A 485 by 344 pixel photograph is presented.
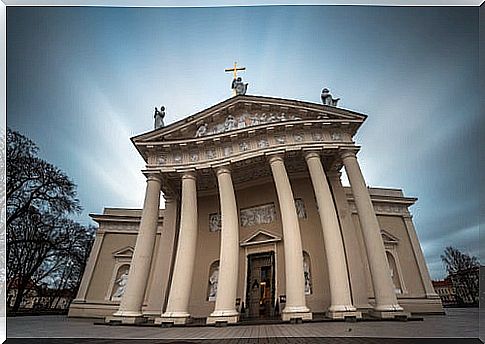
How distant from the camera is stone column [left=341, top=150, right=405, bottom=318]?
29.1 feet

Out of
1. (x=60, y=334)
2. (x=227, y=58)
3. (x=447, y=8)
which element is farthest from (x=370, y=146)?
(x=60, y=334)

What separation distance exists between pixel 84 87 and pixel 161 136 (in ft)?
8.16

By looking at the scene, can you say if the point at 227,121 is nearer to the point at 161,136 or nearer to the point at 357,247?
the point at 161,136

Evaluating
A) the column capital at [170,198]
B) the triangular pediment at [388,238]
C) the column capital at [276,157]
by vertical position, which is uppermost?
the column capital at [276,157]

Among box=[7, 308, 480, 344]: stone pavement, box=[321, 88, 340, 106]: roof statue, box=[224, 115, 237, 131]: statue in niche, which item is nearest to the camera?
box=[7, 308, 480, 344]: stone pavement

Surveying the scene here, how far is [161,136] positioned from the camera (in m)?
11.6

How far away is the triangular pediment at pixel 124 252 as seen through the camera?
12102 mm

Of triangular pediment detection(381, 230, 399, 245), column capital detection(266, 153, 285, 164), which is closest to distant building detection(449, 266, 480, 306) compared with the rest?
triangular pediment detection(381, 230, 399, 245)

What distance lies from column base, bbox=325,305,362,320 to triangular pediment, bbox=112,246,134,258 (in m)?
6.38

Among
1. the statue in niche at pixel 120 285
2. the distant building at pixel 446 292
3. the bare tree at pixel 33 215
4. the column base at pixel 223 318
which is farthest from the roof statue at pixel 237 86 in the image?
the distant building at pixel 446 292

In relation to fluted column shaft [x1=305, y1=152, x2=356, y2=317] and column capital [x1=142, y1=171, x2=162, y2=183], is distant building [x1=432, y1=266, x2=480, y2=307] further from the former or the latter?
column capital [x1=142, y1=171, x2=162, y2=183]

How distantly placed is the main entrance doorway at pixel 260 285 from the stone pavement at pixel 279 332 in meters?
2.28

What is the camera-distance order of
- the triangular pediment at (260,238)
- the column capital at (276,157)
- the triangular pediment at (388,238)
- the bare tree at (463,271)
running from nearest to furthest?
1. the bare tree at (463,271)
2. the triangular pediment at (388,238)
3. the column capital at (276,157)
4. the triangular pediment at (260,238)

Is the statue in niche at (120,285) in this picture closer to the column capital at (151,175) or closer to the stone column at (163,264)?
the stone column at (163,264)
